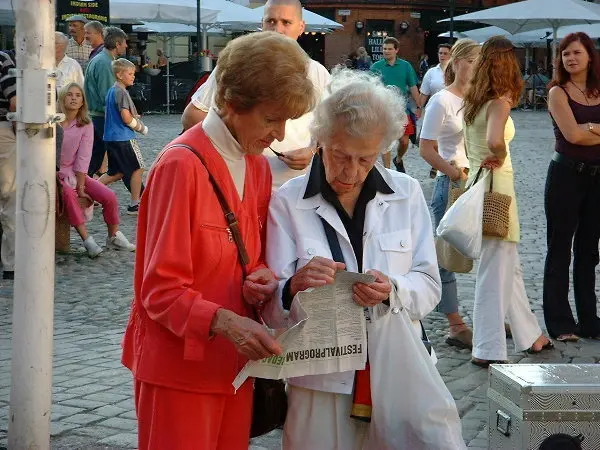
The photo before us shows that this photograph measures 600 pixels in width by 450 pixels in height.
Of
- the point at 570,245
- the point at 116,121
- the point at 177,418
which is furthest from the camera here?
the point at 116,121

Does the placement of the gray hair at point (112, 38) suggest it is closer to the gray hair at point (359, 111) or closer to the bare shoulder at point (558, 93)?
the bare shoulder at point (558, 93)

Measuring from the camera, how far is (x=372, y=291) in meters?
3.16

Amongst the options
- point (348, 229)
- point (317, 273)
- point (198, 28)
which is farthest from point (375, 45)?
point (317, 273)

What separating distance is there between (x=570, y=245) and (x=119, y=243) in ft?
15.4

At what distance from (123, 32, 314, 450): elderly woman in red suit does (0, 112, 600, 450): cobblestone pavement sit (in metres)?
2.18

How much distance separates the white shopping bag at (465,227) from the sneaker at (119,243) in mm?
4971

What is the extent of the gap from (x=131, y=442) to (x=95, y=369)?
56.4 inches

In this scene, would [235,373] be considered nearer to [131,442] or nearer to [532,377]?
[532,377]

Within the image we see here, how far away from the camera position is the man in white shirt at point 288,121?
4.73 metres

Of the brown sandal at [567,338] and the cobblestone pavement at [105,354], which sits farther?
the brown sandal at [567,338]

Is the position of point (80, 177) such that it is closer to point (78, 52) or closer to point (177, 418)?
point (78, 52)

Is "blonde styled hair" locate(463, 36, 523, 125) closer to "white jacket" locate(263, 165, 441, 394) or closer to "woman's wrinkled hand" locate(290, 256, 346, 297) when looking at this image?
"white jacket" locate(263, 165, 441, 394)

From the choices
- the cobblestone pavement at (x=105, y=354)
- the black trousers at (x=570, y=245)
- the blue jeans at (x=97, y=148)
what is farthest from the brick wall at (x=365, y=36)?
the black trousers at (x=570, y=245)

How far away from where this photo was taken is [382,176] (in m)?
3.48
